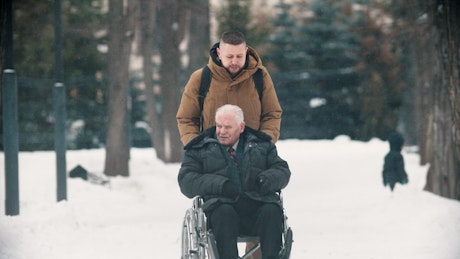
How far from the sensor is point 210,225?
5605 mm

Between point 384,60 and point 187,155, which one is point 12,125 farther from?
point 384,60

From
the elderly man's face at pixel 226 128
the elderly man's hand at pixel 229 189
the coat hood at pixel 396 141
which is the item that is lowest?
the coat hood at pixel 396 141

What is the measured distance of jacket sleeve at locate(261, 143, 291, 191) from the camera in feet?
18.2

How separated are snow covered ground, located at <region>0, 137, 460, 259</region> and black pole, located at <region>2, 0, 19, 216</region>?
24 cm

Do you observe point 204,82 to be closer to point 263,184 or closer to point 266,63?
point 263,184

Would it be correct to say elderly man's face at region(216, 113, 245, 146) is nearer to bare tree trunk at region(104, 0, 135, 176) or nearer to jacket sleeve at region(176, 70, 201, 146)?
jacket sleeve at region(176, 70, 201, 146)

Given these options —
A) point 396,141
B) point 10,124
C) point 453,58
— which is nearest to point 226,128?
point 10,124

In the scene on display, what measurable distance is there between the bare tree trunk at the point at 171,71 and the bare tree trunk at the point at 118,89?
388cm

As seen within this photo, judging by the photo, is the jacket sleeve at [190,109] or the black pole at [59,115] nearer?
the jacket sleeve at [190,109]

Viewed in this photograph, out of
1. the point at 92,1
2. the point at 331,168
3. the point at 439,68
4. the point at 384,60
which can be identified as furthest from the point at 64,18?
the point at 439,68

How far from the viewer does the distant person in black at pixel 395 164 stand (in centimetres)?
1400

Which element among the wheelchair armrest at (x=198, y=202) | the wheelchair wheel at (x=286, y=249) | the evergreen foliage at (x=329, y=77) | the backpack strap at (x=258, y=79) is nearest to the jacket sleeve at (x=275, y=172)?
the wheelchair wheel at (x=286, y=249)

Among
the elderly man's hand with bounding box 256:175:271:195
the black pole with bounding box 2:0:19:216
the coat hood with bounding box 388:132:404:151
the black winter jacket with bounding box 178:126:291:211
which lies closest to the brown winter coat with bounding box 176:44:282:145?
the black winter jacket with bounding box 178:126:291:211

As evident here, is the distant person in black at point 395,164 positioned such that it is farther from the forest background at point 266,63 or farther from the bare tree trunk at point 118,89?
the bare tree trunk at point 118,89
